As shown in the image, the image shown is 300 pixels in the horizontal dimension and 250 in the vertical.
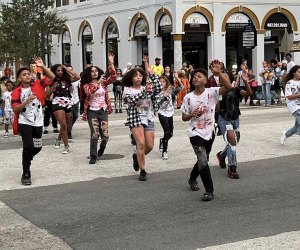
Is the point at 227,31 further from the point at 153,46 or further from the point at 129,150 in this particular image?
the point at 129,150

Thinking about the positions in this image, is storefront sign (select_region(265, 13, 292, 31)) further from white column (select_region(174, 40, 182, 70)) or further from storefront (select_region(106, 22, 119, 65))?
storefront (select_region(106, 22, 119, 65))

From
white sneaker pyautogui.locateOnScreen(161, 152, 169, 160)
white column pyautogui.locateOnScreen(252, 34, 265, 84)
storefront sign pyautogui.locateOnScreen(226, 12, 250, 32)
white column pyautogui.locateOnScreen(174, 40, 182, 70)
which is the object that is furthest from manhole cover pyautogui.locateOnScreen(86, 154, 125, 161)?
white column pyautogui.locateOnScreen(252, 34, 265, 84)

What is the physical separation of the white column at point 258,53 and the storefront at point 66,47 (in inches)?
590

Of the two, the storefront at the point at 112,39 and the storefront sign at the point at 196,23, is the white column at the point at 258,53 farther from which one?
the storefront at the point at 112,39

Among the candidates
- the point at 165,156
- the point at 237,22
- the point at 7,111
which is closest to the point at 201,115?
the point at 165,156

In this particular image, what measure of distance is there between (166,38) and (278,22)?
283 inches

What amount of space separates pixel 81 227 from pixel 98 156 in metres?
4.60

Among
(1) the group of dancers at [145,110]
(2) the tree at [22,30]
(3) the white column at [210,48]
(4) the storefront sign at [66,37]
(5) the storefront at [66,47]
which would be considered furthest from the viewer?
(5) the storefront at [66,47]

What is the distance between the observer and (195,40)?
33000mm

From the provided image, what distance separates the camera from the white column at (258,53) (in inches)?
1334

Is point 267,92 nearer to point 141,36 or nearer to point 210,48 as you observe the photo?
point 210,48

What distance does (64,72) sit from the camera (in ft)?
37.6

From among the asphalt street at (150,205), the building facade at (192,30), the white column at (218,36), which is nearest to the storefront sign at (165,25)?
the building facade at (192,30)

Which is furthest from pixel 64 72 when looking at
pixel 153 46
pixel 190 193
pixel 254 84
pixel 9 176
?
pixel 153 46
